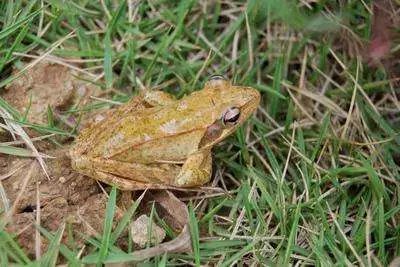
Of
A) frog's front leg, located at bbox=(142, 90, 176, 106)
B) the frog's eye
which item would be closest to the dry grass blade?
frog's front leg, located at bbox=(142, 90, 176, 106)

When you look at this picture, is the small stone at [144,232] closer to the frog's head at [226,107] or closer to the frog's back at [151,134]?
the frog's back at [151,134]

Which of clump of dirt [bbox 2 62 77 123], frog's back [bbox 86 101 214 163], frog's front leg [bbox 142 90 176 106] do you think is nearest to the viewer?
frog's back [bbox 86 101 214 163]

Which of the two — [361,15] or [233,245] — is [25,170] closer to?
[233,245]

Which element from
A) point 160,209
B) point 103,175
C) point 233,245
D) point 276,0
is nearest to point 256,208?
point 233,245

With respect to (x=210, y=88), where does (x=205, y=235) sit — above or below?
below

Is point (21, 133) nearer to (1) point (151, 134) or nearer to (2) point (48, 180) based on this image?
(2) point (48, 180)

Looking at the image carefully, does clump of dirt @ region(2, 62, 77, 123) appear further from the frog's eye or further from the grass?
the frog's eye
